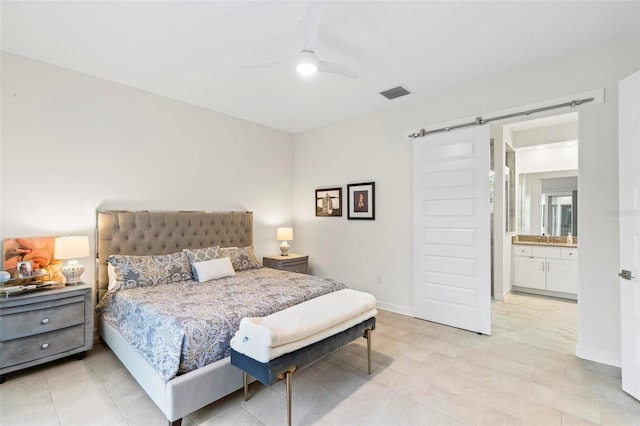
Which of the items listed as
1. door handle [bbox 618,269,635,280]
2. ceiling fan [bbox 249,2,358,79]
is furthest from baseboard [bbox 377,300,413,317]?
ceiling fan [bbox 249,2,358,79]

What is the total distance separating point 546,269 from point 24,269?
7.10 metres

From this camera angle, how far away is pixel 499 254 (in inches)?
199

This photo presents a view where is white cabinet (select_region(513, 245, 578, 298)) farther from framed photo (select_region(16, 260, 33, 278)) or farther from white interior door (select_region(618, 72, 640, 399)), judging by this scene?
framed photo (select_region(16, 260, 33, 278))

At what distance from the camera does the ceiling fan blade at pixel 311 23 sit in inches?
76.4

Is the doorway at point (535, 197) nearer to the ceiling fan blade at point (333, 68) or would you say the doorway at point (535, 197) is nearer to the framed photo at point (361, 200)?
the framed photo at point (361, 200)

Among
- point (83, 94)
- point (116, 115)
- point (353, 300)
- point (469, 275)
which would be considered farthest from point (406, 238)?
point (83, 94)

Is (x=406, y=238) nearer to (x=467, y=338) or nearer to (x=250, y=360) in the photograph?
(x=467, y=338)

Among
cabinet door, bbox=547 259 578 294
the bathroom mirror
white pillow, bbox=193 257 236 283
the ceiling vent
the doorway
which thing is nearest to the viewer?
white pillow, bbox=193 257 236 283

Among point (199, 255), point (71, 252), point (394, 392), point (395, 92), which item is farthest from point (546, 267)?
point (71, 252)

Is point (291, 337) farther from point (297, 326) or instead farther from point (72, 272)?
point (72, 272)

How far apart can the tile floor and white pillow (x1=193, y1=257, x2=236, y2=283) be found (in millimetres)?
1144

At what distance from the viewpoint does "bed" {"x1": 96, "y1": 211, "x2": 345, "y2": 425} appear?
2053 millimetres

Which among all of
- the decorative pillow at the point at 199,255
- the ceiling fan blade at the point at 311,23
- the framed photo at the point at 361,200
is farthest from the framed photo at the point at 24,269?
the framed photo at the point at 361,200

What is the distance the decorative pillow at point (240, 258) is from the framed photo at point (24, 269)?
1.87 metres
